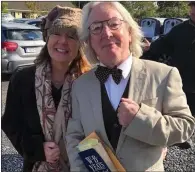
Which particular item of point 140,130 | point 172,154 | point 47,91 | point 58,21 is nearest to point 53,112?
point 47,91

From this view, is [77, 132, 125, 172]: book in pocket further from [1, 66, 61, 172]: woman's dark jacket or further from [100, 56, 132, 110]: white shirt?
[1, 66, 61, 172]: woman's dark jacket

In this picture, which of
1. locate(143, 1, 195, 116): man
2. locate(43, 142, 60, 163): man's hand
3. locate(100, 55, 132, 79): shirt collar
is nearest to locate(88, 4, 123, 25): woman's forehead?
locate(100, 55, 132, 79): shirt collar

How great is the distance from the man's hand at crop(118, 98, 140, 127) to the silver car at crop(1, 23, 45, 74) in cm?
828

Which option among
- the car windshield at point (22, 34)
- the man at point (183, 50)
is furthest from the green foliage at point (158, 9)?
the man at point (183, 50)

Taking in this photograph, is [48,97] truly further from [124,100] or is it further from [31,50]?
[31,50]

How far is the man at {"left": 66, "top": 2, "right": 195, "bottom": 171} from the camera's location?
176cm

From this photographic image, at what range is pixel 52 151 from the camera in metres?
2.19

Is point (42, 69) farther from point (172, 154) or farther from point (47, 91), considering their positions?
point (172, 154)

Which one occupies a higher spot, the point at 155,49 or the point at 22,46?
the point at 155,49

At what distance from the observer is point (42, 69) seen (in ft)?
7.70

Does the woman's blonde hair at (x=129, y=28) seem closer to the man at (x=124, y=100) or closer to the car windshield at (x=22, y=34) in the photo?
the man at (x=124, y=100)

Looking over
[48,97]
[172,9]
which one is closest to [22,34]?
[48,97]

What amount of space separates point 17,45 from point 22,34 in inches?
19.4

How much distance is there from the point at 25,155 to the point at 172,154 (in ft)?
9.58
